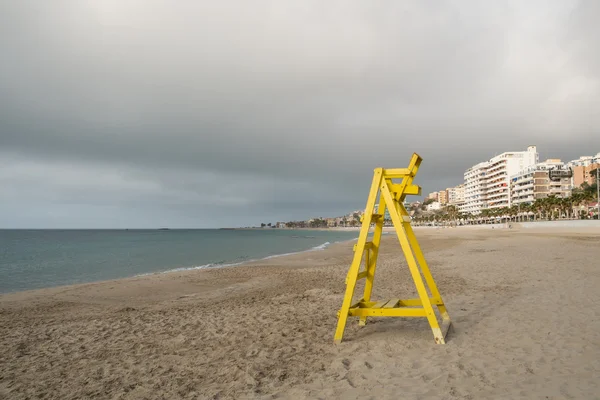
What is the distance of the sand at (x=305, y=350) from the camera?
14.3ft

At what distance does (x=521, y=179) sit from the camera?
120250 mm

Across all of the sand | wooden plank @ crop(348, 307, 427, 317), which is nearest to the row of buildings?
the sand

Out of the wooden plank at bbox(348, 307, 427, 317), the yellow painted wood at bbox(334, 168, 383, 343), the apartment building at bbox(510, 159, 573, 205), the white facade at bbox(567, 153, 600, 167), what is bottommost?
Answer: the wooden plank at bbox(348, 307, 427, 317)

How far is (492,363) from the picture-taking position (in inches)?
191

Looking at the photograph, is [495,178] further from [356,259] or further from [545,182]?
[356,259]

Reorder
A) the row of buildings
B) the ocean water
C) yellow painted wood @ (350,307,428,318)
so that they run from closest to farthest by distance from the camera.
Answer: yellow painted wood @ (350,307,428,318) < the ocean water < the row of buildings

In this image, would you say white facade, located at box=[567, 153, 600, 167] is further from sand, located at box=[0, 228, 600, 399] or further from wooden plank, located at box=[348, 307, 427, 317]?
wooden plank, located at box=[348, 307, 427, 317]

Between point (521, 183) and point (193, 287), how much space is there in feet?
433

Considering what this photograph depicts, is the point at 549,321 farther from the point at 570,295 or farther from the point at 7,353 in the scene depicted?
the point at 7,353

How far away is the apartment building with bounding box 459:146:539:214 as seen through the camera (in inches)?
5084

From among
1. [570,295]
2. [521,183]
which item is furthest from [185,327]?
[521,183]

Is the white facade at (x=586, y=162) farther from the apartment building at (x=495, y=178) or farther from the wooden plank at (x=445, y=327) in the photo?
the wooden plank at (x=445, y=327)

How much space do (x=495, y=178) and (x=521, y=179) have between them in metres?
15.1

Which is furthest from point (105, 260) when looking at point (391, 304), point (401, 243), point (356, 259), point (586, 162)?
point (586, 162)
